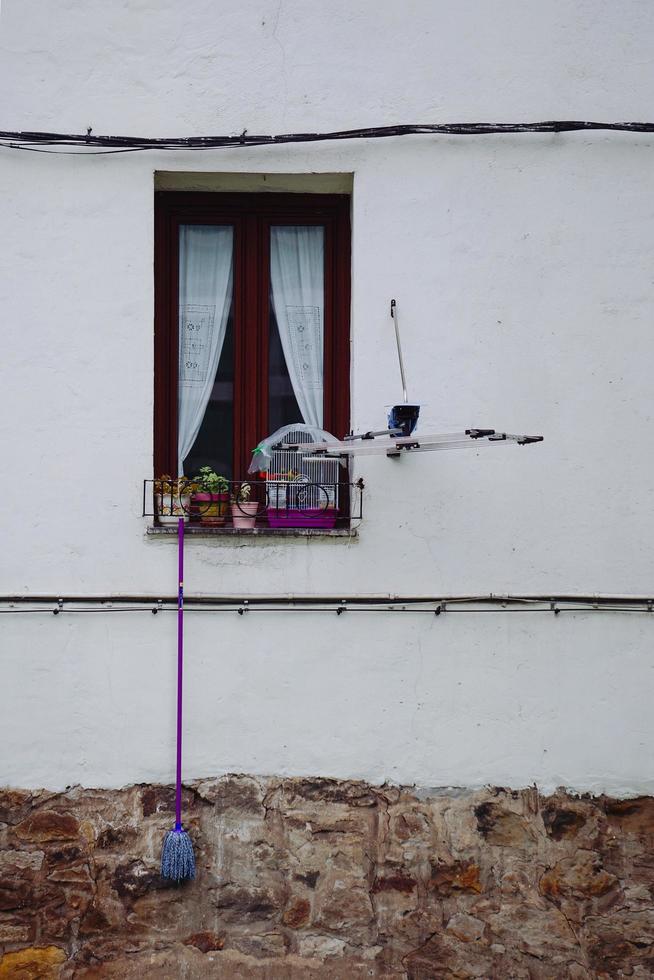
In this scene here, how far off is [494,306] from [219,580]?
79.0 inches

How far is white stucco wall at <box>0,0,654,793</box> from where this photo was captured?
202 inches

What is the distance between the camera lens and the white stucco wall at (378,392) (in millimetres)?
5129

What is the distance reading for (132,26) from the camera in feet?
17.1

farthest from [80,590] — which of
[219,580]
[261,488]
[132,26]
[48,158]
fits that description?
[132,26]

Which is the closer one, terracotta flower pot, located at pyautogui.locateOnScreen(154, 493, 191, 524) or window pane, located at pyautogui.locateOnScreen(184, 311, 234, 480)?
terracotta flower pot, located at pyautogui.locateOnScreen(154, 493, 191, 524)

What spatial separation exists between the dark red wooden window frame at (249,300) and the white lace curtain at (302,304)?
40mm

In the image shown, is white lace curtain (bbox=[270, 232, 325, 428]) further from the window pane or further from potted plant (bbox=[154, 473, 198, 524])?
potted plant (bbox=[154, 473, 198, 524])

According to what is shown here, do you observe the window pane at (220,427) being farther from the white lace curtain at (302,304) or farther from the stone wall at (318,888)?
the stone wall at (318,888)

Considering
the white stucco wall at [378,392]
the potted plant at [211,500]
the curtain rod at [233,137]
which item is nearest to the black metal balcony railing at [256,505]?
the potted plant at [211,500]

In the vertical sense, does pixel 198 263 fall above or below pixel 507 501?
above

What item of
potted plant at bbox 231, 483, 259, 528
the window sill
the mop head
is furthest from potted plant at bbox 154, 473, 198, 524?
the mop head

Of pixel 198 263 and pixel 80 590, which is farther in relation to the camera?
pixel 198 263

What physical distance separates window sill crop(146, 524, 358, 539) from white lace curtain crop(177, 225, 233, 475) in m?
0.49

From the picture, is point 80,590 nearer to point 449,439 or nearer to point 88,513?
point 88,513
